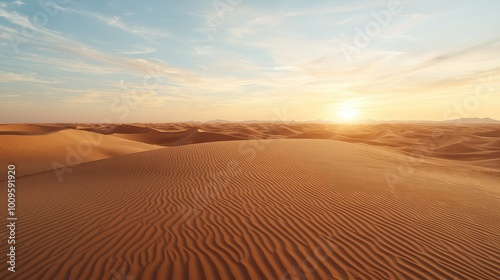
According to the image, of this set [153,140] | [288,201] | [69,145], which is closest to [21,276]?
[288,201]

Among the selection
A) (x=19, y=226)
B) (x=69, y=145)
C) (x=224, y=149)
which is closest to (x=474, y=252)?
(x=19, y=226)

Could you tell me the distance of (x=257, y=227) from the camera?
5.11 metres

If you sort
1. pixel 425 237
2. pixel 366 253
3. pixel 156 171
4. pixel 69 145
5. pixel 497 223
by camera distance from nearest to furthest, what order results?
1. pixel 366 253
2. pixel 425 237
3. pixel 497 223
4. pixel 156 171
5. pixel 69 145

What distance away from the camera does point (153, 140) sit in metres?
36.2

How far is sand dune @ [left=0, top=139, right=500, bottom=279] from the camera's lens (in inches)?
150

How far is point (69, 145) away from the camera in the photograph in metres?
19.8

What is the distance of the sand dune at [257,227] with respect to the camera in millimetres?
3809

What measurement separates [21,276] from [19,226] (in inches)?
96.6

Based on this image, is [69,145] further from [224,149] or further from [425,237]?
[425,237]

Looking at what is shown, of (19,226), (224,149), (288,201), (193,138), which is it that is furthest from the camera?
(193,138)

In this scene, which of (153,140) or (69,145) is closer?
(69,145)

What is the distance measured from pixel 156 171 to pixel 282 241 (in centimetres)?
767

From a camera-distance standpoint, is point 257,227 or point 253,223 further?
point 253,223

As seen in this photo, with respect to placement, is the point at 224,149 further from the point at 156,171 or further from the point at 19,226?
the point at 19,226
